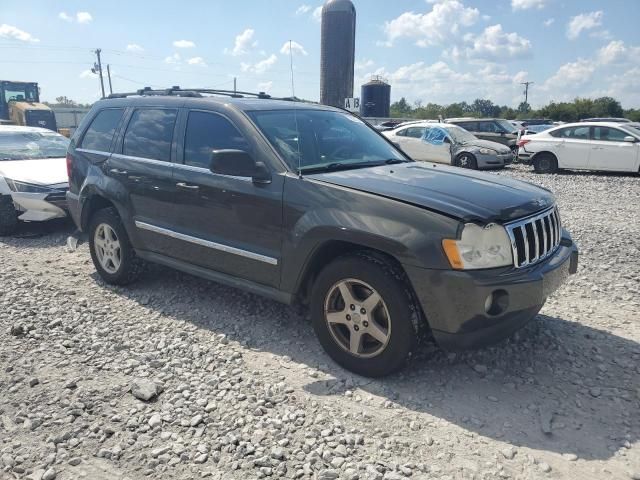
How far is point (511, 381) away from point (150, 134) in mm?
3632

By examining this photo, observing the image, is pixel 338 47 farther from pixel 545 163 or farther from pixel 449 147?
pixel 545 163

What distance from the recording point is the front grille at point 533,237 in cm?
320

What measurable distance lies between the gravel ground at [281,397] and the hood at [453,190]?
1124mm

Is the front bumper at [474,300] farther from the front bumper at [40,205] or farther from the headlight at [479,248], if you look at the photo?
the front bumper at [40,205]

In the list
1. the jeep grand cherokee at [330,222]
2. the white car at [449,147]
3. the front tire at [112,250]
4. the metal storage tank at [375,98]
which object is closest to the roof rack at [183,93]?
the jeep grand cherokee at [330,222]

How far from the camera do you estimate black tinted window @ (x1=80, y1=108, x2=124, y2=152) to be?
527cm

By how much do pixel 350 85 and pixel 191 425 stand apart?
1853 centimetres

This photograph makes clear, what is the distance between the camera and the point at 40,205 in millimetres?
7316

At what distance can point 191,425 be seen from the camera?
9.87ft

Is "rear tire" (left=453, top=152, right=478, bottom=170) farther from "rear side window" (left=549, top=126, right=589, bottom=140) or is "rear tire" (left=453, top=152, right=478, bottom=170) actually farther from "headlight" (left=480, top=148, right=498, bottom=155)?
"rear side window" (left=549, top=126, right=589, bottom=140)

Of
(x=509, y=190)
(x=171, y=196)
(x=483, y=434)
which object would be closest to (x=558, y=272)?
(x=509, y=190)

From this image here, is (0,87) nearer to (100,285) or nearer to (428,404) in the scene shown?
(100,285)

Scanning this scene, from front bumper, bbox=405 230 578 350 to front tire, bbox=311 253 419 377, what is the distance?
0.15 m

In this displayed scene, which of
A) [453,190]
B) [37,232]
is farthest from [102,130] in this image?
[453,190]
